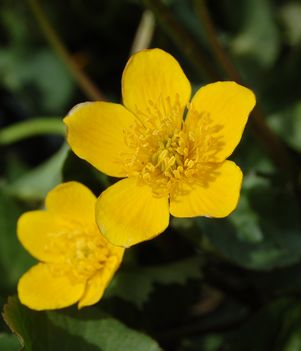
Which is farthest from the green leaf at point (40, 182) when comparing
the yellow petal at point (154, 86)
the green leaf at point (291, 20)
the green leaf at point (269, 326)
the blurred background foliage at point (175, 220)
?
the green leaf at point (291, 20)

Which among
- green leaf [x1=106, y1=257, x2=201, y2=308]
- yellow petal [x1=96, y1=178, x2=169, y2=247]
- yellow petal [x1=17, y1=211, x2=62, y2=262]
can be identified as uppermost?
yellow petal [x1=96, y1=178, x2=169, y2=247]

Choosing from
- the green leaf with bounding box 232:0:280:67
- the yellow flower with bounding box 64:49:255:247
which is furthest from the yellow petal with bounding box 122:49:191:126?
the green leaf with bounding box 232:0:280:67

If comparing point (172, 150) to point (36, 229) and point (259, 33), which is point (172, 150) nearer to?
point (36, 229)

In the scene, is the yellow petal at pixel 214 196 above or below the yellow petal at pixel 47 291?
above

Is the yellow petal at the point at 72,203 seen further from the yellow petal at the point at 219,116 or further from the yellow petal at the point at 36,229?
the yellow petal at the point at 219,116

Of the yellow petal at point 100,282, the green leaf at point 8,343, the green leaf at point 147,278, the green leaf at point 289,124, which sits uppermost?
the yellow petal at point 100,282

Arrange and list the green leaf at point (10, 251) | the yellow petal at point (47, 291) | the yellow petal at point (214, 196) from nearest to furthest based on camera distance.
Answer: the yellow petal at point (214, 196)
the yellow petal at point (47, 291)
the green leaf at point (10, 251)

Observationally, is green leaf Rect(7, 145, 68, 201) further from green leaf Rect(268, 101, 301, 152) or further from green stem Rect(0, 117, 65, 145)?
green leaf Rect(268, 101, 301, 152)

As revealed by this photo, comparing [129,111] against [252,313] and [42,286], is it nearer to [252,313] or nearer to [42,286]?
[42,286]
